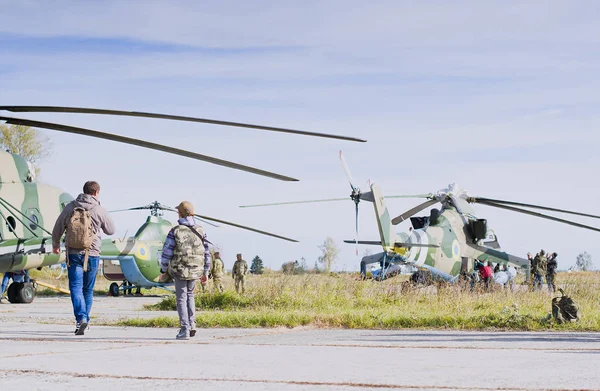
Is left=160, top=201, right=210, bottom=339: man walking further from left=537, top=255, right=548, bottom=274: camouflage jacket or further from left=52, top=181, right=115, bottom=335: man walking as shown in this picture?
left=537, top=255, right=548, bottom=274: camouflage jacket

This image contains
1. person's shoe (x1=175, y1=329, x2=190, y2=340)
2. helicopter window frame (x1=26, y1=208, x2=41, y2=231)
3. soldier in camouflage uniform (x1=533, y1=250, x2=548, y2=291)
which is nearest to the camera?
person's shoe (x1=175, y1=329, x2=190, y2=340)

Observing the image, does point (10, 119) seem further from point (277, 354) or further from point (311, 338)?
point (311, 338)

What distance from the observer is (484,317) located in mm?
11961

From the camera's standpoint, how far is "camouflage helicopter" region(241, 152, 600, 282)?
84.3ft

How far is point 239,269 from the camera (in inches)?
1172

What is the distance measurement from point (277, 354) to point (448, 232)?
20461 mm

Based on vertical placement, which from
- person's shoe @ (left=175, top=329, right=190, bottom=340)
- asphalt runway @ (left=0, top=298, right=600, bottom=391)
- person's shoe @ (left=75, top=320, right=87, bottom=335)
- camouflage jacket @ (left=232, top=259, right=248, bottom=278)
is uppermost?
camouflage jacket @ (left=232, top=259, right=248, bottom=278)

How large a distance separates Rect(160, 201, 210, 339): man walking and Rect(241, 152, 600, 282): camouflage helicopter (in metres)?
14.8

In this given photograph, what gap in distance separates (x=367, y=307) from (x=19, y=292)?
11.3 meters

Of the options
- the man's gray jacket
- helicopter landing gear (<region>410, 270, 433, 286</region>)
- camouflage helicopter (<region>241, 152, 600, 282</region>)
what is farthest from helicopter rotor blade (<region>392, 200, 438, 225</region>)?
the man's gray jacket

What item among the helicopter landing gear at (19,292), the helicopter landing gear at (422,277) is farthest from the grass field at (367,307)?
the helicopter landing gear at (19,292)

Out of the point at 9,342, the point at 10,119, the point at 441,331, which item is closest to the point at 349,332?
the point at 441,331

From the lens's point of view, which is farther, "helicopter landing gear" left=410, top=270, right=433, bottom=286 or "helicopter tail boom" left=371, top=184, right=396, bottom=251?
"helicopter tail boom" left=371, top=184, right=396, bottom=251

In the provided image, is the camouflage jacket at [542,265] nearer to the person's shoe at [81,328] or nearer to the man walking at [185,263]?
the man walking at [185,263]
